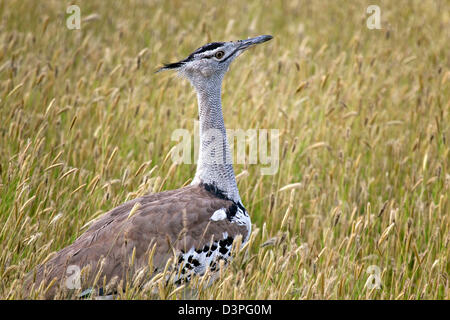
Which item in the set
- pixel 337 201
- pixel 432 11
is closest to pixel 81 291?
pixel 337 201

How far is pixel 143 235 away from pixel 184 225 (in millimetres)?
227

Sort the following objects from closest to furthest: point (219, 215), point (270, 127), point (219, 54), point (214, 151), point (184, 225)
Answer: point (184, 225) < point (219, 215) < point (214, 151) < point (219, 54) < point (270, 127)

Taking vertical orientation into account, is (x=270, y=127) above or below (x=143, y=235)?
above

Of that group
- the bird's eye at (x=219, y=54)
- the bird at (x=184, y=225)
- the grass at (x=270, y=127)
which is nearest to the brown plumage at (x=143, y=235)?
the bird at (x=184, y=225)

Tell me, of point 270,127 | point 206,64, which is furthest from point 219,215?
point 270,127

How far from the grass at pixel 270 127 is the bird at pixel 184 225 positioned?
0.46ft

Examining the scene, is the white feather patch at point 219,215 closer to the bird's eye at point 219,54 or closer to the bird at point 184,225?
the bird at point 184,225

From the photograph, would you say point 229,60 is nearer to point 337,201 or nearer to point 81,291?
point 337,201

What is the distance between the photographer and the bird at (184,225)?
10.6 ft

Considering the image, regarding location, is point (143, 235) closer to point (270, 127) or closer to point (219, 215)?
point (219, 215)

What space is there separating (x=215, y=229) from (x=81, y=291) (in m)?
0.82

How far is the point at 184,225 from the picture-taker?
3389 millimetres

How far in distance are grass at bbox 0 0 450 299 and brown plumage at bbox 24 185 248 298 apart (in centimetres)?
15

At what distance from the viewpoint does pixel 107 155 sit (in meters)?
4.79
